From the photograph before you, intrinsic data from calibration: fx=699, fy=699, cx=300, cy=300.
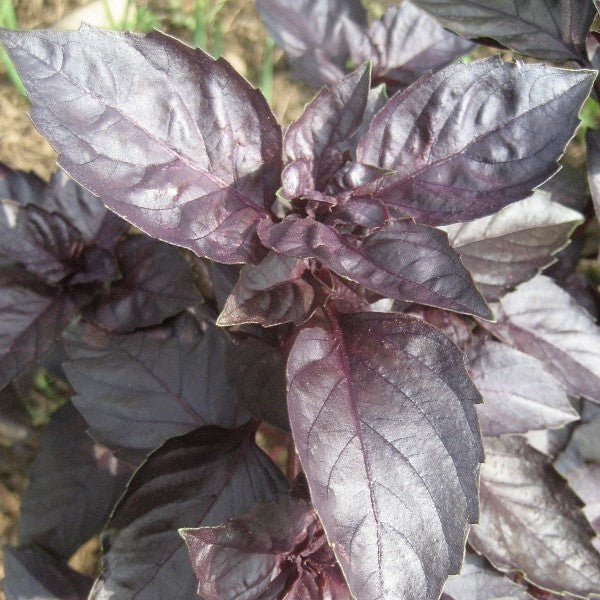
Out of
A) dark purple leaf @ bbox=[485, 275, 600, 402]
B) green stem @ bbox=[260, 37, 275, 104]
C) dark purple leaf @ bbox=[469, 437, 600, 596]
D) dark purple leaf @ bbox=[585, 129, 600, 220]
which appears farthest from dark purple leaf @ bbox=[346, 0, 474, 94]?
dark purple leaf @ bbox=[469, 437, 600, 596]

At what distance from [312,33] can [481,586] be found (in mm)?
1007

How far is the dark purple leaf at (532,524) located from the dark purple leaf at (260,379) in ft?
1.18

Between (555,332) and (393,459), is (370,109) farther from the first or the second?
(393,459)

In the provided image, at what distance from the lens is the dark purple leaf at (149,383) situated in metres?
1.03

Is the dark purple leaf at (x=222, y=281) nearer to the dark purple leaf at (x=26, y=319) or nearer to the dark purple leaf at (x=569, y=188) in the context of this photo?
the dark purple leaf at (x=26, y=319)

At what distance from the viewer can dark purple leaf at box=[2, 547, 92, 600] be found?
1.11m

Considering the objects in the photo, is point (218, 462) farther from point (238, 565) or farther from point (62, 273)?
point (62, 273)

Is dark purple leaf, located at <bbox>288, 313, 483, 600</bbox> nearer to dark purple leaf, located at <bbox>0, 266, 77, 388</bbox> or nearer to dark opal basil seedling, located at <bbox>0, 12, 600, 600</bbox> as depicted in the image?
dark opal basil seedling, located at <bbox>0, 12, 600, 600</bbox>

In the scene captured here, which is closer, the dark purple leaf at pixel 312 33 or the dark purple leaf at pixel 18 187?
the dark purple leaf at pixel 18 187

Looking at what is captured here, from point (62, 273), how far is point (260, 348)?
0.33 meters

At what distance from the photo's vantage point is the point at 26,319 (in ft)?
3.43

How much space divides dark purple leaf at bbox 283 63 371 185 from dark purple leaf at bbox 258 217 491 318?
3.3 inches

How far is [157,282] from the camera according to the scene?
107 cm

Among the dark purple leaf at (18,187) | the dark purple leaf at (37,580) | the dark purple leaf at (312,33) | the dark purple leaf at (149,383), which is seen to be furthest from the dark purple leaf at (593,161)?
the dark purple leaf at (37,580)
